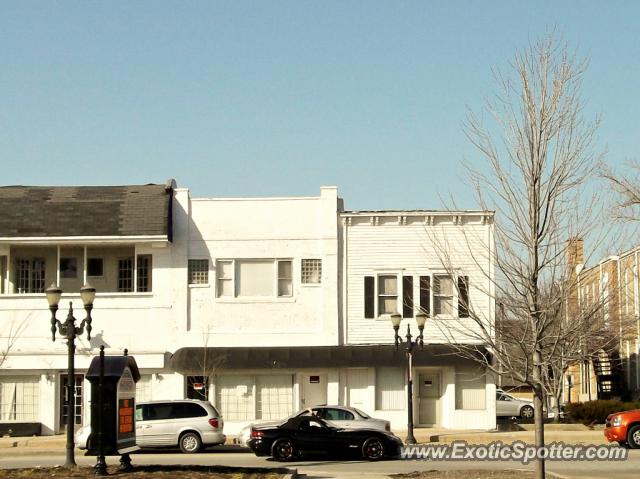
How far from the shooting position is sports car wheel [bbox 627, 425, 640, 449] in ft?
99.7

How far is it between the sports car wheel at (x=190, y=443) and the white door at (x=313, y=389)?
8322 mm

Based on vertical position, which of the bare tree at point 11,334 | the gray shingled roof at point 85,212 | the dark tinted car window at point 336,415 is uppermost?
the gray shingled roof at point 85,212

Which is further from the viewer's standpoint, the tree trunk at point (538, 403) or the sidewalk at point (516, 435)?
the sidewalk at point (516, 435)

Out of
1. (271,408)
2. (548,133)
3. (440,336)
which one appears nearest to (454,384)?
(440,336)

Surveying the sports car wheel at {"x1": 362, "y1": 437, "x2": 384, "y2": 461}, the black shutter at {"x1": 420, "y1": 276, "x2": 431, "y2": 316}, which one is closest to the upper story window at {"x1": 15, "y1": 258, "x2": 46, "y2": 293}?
the black shutter at {"x1": 420, "y1": 276, "x2": 431, "y2": 316}

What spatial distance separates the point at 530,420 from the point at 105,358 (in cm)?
2727

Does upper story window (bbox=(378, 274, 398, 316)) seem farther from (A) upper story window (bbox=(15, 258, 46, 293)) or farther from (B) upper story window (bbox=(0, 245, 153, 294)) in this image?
(A) upper story window (bbox=(15, 258, 46, 293))

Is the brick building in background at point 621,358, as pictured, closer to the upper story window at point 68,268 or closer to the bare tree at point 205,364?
the bare tree at point 205,364

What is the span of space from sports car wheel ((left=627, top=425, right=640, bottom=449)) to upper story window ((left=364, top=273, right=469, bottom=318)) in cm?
1014

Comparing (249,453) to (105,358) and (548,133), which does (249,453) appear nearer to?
(105,358)

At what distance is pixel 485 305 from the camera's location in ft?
129

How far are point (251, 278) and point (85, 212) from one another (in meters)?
6.50

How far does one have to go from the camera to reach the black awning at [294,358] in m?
38.9

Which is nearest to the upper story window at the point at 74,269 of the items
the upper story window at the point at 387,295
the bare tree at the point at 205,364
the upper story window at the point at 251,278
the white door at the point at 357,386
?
the upper story window at the point at 251,278
